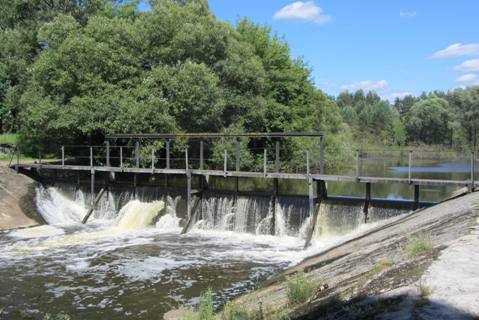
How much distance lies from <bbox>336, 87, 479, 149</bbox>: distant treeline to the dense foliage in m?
50.2

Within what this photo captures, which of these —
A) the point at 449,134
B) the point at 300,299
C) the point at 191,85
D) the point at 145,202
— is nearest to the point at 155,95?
the point at 191,85

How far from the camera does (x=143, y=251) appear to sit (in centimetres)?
1608

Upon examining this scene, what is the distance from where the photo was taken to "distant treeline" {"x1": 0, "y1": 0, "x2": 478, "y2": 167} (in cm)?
2491

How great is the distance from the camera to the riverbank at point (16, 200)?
20.4 metres

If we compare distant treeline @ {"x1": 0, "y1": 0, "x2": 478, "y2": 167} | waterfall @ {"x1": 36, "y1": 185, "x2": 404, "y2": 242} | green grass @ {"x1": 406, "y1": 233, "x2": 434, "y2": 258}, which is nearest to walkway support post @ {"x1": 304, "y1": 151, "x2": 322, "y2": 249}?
waterfall @ {"x1": 36, "y1": 185, "x2": 404, "y2": 242}

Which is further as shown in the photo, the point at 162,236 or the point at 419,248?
the point at 162,236

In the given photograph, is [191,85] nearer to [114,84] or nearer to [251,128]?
[114,84]

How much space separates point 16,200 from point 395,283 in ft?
64.7

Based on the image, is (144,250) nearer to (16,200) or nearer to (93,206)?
(93,206)

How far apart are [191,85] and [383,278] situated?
65.0 feet

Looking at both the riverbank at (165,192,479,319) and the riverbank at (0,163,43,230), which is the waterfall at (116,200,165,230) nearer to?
the riverbank at (0,163,43,230)

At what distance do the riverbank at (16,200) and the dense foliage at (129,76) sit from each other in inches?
130

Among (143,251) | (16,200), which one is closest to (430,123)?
(16,200)

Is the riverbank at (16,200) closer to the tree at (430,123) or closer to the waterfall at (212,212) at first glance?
the waterfall at (212,212)
